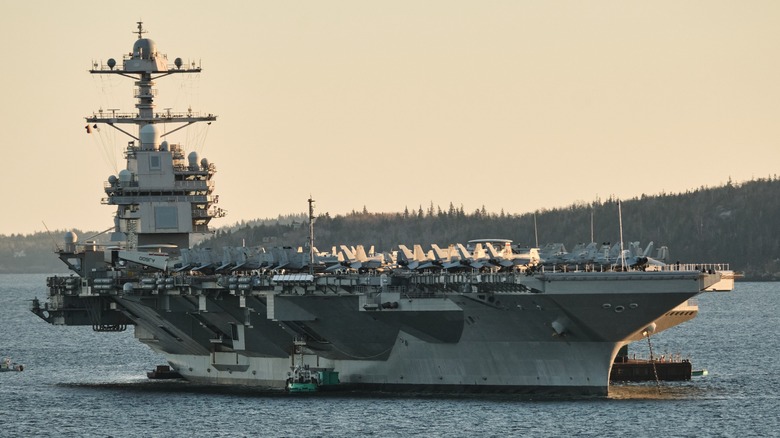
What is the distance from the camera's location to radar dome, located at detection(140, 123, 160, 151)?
54844 millimetres

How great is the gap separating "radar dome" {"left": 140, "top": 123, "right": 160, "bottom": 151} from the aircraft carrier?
5 cm

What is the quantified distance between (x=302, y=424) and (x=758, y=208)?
15665 cm

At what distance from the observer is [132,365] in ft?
206

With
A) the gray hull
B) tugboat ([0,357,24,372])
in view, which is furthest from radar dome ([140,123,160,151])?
tugboat ([0,357,24,372])

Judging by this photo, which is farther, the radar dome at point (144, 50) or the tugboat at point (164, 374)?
the radar dome at point (144, 50)

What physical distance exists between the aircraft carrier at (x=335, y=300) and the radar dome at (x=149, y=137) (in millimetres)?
50

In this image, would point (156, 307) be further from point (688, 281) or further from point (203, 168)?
point (688, 281)

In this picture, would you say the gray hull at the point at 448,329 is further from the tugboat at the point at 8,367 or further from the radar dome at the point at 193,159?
the tugboat at the point at 8,367

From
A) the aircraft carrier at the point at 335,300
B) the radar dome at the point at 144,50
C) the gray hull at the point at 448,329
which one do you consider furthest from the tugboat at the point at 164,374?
the radar dome at the point at 144,50

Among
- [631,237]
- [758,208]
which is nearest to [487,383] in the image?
[631,237]

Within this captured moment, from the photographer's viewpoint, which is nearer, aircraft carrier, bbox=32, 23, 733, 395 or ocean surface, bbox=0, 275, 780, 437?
ocean surface, bbox=0, 275, 780, 437

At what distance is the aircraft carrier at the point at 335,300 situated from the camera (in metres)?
41.3

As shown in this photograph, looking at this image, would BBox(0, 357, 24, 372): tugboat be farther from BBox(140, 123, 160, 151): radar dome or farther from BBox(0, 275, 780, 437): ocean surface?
BBox(140, 123, 160, 151): radar dome

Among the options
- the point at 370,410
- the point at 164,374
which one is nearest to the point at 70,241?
the point at 164,374
